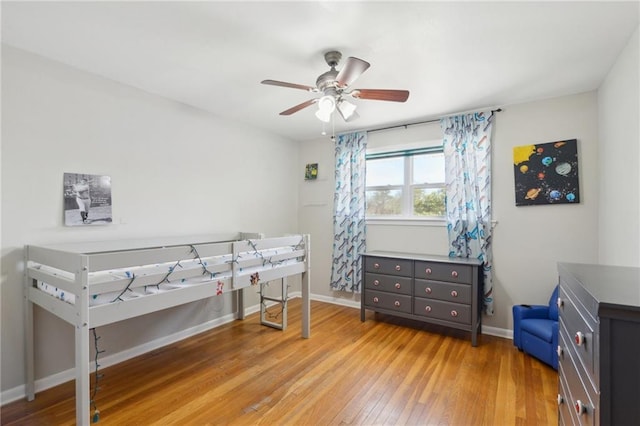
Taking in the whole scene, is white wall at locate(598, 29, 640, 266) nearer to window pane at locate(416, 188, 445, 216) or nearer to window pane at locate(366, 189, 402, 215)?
window pane at locate(416, 188, 445, 216)

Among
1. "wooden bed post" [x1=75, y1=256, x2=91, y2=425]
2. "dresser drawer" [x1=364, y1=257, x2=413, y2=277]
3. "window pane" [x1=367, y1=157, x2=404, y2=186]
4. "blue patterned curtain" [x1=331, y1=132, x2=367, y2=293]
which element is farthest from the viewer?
"blue patterned curtain" [x1=331, y1=132, x2=367, y2=293]

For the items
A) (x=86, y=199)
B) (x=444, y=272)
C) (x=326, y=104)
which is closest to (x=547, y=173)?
(x=444, y=272)

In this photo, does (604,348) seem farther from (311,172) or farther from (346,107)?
(311,172)

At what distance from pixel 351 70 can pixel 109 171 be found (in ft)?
6.99

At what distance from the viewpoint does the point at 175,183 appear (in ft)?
9.80

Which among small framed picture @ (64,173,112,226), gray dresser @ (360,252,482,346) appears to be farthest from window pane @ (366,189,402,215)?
small framed picture @ (64,173,112,226)

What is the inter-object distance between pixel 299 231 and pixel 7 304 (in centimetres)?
317

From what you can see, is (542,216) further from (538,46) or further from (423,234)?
(538,46)

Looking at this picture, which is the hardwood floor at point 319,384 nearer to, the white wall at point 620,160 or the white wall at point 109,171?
the white wall at point 109,171

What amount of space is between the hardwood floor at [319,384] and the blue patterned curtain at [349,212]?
1.03m

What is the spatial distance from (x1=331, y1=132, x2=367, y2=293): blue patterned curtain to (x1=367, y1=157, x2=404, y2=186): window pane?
152 millimetres

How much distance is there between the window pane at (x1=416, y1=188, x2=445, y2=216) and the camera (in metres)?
3.54

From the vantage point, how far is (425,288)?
3.15 metres

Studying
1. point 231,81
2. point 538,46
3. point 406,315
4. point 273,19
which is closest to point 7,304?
point 231,81
